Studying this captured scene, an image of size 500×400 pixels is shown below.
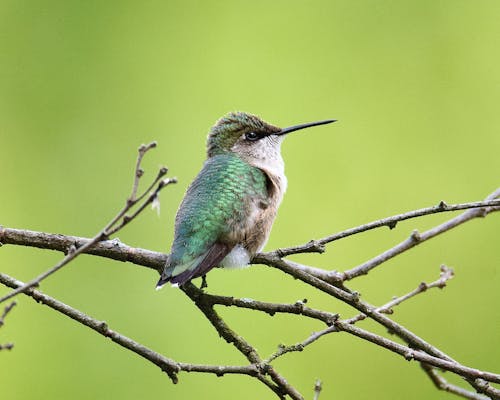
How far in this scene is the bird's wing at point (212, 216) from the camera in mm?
3498

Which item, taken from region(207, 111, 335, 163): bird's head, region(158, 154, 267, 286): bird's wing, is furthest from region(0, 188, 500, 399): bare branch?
region(207, 111, 335, 163): bird's head

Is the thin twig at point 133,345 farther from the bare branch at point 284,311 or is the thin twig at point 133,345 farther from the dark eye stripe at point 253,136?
the dark eye stripe at point 253,136

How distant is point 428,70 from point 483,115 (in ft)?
2.30

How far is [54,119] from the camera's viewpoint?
7.45 m

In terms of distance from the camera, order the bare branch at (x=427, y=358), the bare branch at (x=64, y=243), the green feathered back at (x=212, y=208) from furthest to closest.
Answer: the green feathered back at (x=212, y=208) → the bare branch at (x=64, y=243) → the bare branch at (x=427, y=358)

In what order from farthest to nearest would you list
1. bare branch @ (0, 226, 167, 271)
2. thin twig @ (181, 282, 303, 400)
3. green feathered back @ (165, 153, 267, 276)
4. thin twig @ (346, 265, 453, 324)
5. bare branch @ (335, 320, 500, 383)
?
green feathered back @ (165, 153, 267, 276)
thin twig @ (346, 265, 453, 324)
bare branch @ (0, 226, 167, 271)
thin twig @ (181, 282, 303, 400)
bare branch @ (335, 320, 500, 383)

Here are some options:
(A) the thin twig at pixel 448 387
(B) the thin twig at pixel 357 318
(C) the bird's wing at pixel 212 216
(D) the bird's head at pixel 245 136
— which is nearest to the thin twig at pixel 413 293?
(B) the thin twig at pixel 357 318

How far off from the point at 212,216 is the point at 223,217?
0.05m

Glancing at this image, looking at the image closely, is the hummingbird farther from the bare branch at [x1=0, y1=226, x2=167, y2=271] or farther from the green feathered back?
the bare branch at [x1=0, y1=226, x2=167, y2=271]

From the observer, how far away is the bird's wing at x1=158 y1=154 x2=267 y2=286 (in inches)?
138

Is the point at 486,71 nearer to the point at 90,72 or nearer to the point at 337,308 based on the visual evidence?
the point at 337,308

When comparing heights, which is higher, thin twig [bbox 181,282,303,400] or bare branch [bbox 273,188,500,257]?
bare branch [bbox 273,188,500,257]

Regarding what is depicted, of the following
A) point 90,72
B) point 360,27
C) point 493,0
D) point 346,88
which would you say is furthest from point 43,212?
point 493,0

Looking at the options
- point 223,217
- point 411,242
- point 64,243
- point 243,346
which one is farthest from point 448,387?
point 64,243
